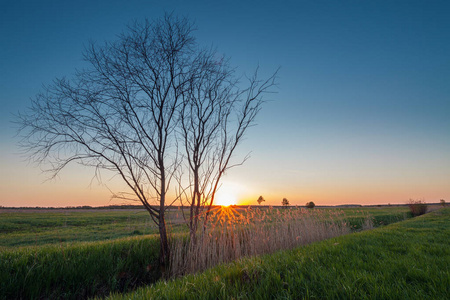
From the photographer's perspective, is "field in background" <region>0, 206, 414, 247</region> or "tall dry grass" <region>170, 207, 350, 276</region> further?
"field in background" <region>0, 206, 414, 247</region>

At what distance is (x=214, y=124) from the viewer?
21.7 feet

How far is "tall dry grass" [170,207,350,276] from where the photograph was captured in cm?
527

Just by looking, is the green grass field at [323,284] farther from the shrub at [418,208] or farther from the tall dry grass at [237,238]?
the shrub at [418,208]

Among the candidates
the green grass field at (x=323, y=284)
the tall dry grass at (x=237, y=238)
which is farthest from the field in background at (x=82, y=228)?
the green grass field at (x=323, y=284)

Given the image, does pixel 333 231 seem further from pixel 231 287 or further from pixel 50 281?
pixel 50 281

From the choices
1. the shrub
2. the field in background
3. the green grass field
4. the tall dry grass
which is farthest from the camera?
the shrub

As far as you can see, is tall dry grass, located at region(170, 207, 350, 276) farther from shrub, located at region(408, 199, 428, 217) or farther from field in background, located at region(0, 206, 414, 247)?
shrub, located at region(408, 199, 428, 217)

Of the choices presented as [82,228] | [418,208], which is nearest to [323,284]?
[82,228]

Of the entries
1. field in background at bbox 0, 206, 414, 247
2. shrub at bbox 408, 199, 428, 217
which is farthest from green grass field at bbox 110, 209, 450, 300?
shrub at bbox 408, 199, 428, 217

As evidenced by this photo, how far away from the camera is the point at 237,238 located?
5992mm

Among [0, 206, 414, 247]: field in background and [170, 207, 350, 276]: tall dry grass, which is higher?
[170, 207, 350, 276]: tall dry grass

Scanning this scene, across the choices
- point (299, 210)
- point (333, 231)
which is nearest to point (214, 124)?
point (299, 210)

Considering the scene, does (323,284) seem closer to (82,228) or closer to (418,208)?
(82,228)

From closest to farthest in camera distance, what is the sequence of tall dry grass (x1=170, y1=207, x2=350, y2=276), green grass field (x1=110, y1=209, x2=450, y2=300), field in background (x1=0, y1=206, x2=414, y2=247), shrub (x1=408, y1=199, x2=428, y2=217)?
green grass field (x1=110, y1=209, x2=450, y2=300), tall dry grass (x1=170, y1=207, x2=350, y2=276), field in background (x1=0, y1=206, x2=414, y2=247), shrub (x1=408, y1=199, x2=428, y2=217)
